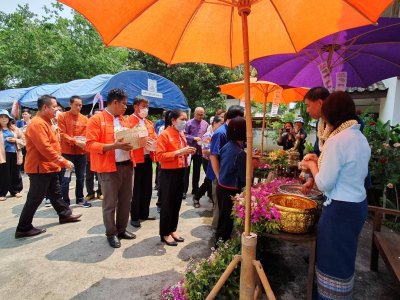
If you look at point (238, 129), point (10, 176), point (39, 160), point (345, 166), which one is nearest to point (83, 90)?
point (10, 176)

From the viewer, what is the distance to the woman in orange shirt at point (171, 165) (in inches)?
150

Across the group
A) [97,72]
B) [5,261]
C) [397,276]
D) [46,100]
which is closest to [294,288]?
[397,276]

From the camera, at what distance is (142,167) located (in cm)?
479

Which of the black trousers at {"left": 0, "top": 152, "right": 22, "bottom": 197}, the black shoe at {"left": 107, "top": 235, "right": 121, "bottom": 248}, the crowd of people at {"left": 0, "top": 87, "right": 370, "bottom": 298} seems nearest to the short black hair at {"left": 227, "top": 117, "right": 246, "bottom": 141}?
the crowd of people at {"left": 0, "top": 87, "right": 370, "bottom": 298}

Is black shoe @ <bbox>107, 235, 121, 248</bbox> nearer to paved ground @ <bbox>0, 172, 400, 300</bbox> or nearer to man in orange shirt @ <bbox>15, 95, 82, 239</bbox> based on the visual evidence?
paved ground @ <bbox>0, 172, 400, 300</bbox>

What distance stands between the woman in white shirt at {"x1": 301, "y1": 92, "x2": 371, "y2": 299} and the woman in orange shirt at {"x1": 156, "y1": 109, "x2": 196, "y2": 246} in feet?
6.84

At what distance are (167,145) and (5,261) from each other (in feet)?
8.53

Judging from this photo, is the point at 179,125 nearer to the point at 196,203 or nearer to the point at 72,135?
the point at 196,203

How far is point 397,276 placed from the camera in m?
2.33

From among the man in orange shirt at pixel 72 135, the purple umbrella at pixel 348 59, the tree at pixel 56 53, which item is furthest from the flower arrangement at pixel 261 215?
the tree at pixel 56 53

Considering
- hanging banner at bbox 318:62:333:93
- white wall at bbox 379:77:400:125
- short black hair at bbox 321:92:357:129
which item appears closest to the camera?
short black hair at bbox 321:92:357:129

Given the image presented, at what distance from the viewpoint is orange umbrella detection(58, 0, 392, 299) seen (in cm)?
193

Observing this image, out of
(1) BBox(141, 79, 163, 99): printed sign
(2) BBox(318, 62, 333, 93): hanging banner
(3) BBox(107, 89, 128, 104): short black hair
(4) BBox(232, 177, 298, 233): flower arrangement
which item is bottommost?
(4) BBox(232, 177, 298, 233): flower arrangement

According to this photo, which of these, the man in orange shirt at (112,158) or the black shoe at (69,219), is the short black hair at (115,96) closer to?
the man in orange shirt at (112,158)
